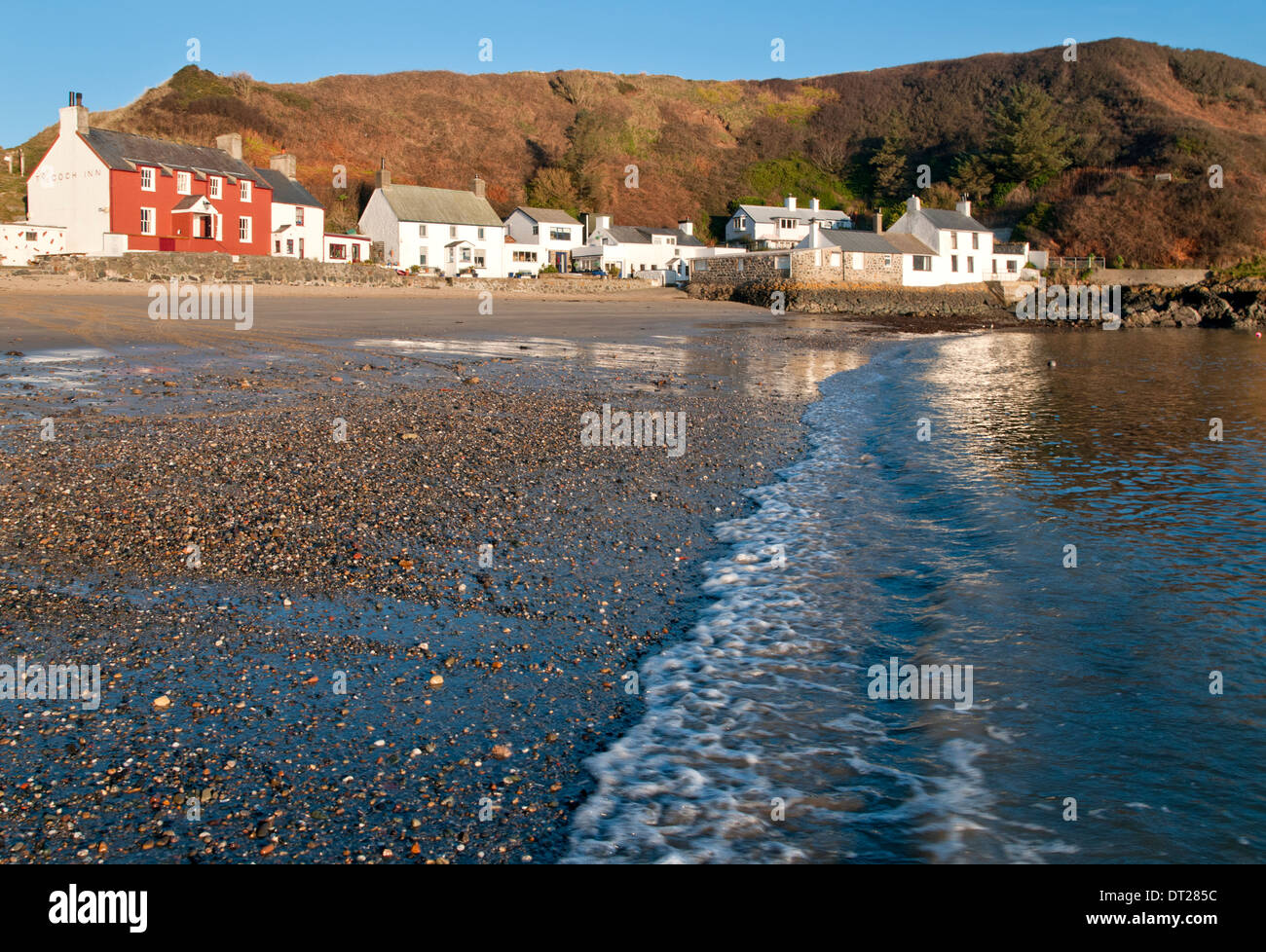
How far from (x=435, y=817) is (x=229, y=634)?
243 centimetres

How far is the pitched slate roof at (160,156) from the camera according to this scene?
145 feet

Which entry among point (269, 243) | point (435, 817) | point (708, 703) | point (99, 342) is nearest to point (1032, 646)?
point (708, 703)

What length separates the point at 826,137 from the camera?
105 metres

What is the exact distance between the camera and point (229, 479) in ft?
29.1

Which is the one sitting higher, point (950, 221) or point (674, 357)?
point (950, 221)

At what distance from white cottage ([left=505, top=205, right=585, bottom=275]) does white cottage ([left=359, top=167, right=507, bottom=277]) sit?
3.20 m

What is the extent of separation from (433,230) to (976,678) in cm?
6457

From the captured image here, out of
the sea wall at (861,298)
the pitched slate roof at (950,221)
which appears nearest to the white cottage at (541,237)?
the sea wall at (861,298)

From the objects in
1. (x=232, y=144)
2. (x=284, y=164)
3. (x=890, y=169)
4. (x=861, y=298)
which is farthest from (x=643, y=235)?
(x=890, y=169)

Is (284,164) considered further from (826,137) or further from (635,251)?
(826,137)

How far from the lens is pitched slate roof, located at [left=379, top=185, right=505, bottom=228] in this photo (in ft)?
211

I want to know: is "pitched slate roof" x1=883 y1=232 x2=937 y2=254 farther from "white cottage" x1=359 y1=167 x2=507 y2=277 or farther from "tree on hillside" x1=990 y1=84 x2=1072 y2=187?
"white cottage" x1=359 y1=167 x2=507 y2=277

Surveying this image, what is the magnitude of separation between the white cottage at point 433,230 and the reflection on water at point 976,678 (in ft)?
183
